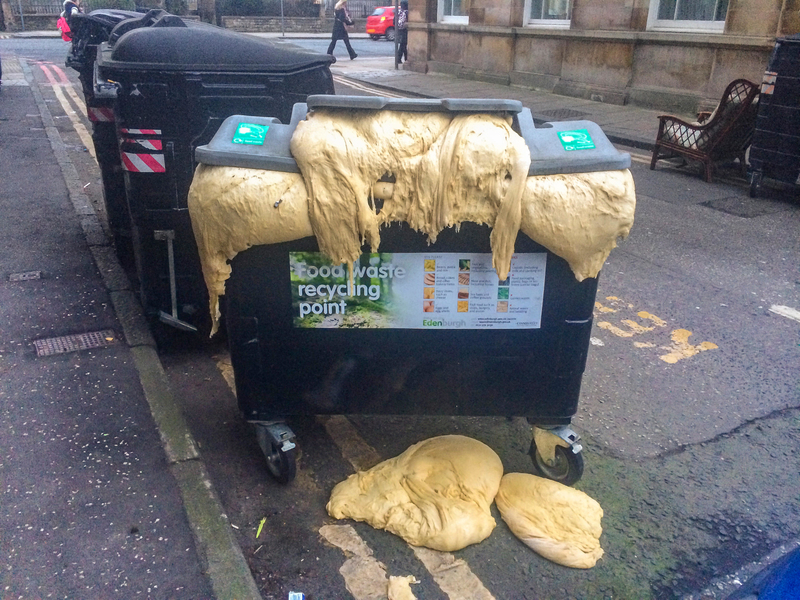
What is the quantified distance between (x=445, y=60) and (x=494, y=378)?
17498mm

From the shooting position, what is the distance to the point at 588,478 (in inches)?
130

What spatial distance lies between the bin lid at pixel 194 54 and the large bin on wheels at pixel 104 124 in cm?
72

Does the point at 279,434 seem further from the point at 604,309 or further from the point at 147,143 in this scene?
the point at 604,309

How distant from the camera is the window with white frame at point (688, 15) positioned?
12234 millimetres

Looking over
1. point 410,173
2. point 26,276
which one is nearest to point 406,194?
point 410,173

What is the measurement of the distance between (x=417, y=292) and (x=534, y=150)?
28.1 inches

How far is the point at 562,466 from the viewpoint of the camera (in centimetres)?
320

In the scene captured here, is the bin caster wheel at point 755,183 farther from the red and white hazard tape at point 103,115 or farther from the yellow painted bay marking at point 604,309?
the red and white hazard tape at point 103,115

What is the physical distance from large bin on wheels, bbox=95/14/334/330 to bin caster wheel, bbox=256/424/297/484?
1373 millimetres

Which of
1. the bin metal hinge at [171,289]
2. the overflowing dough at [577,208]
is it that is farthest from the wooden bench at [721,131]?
the bin metal hinge at [171,289]

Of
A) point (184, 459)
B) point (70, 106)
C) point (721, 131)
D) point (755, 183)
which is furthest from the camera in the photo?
point (70, 106)

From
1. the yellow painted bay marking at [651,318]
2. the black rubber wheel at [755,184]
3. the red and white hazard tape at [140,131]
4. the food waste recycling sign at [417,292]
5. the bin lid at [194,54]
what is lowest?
the yellow painted bay marking at [651,318]

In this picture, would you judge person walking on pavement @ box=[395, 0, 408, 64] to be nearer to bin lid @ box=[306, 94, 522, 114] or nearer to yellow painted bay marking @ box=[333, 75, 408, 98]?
yellow painted bay marking @ box=[333, 75, 408, 98]

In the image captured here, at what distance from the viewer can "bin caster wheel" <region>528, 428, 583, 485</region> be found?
311cm
